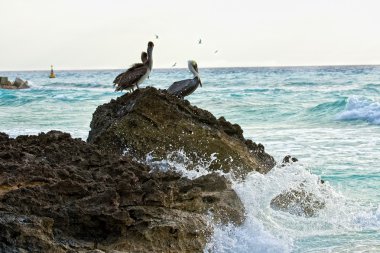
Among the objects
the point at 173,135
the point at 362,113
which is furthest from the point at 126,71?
the point at 362,113

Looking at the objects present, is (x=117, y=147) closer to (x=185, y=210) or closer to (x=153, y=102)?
(x=153, y=102)

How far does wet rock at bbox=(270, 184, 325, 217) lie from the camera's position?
7344mm

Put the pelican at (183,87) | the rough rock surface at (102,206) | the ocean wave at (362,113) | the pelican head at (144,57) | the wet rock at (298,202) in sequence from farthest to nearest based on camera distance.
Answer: the ocean wave at (362,113) → the pelican head at (144,57) → the pelican at (183,87) → the wet rock at (298,202) → the rough rock surface at (102,206)

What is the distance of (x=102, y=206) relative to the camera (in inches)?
196

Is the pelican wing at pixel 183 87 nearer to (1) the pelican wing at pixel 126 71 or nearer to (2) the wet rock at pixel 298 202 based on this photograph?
(1) the pelican wing at pixel 126 71

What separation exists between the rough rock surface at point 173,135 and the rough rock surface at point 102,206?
1.00m

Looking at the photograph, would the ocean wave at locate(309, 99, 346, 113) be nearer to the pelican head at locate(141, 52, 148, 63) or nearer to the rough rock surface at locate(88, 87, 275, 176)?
the pelican head at locate(141, 52, 148, 63)

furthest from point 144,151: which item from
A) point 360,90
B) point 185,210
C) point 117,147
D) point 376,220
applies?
point 360,90

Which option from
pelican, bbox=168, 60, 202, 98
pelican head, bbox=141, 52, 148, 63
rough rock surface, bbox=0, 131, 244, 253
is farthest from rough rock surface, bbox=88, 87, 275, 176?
pelican head, bbox=141, 52, 148, 63

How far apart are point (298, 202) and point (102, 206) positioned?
300 cm

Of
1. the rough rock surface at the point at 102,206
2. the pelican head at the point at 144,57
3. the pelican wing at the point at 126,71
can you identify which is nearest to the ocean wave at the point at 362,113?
the pelican head at the point at 144,57

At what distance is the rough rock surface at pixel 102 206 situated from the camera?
4.62 metres

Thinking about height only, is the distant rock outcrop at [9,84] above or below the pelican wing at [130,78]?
below

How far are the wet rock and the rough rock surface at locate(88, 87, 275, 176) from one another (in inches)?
14.5
